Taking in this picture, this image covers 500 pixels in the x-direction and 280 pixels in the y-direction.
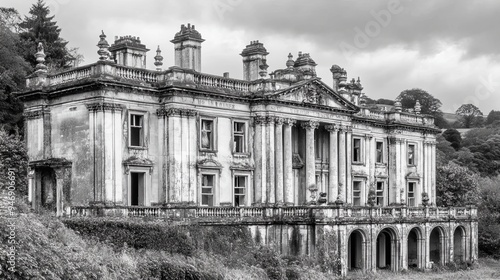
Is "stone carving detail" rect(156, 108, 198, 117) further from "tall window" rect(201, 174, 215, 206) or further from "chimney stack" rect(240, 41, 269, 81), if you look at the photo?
"chimney stack" rect(240, 41, 269, 81)

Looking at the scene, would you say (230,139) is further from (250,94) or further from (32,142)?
(32,142)

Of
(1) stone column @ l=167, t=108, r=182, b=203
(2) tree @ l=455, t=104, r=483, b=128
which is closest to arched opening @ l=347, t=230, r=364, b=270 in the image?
(1) stone column @ l=167, t=108, r=182, b=203

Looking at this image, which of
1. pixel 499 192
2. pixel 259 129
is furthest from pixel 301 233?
pixel 499 192

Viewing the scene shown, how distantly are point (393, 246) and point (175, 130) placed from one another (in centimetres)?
1533

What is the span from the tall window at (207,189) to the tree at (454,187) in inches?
1121

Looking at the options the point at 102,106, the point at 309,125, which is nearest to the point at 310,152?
the point at 309,125

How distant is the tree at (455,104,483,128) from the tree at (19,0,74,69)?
92.4 metres

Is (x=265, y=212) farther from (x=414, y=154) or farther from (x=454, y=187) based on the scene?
(x=454, y=187)

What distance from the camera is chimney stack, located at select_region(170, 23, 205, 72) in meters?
41.5

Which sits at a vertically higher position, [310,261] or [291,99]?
[291,99]

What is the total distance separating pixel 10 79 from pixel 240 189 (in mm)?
16533

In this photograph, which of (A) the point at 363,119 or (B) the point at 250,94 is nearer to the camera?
(B) the point at 250,94

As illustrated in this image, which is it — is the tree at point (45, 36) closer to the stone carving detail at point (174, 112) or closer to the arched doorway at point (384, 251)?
the stone carving detail at point (174, 112)

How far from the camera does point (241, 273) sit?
36.3 metres
